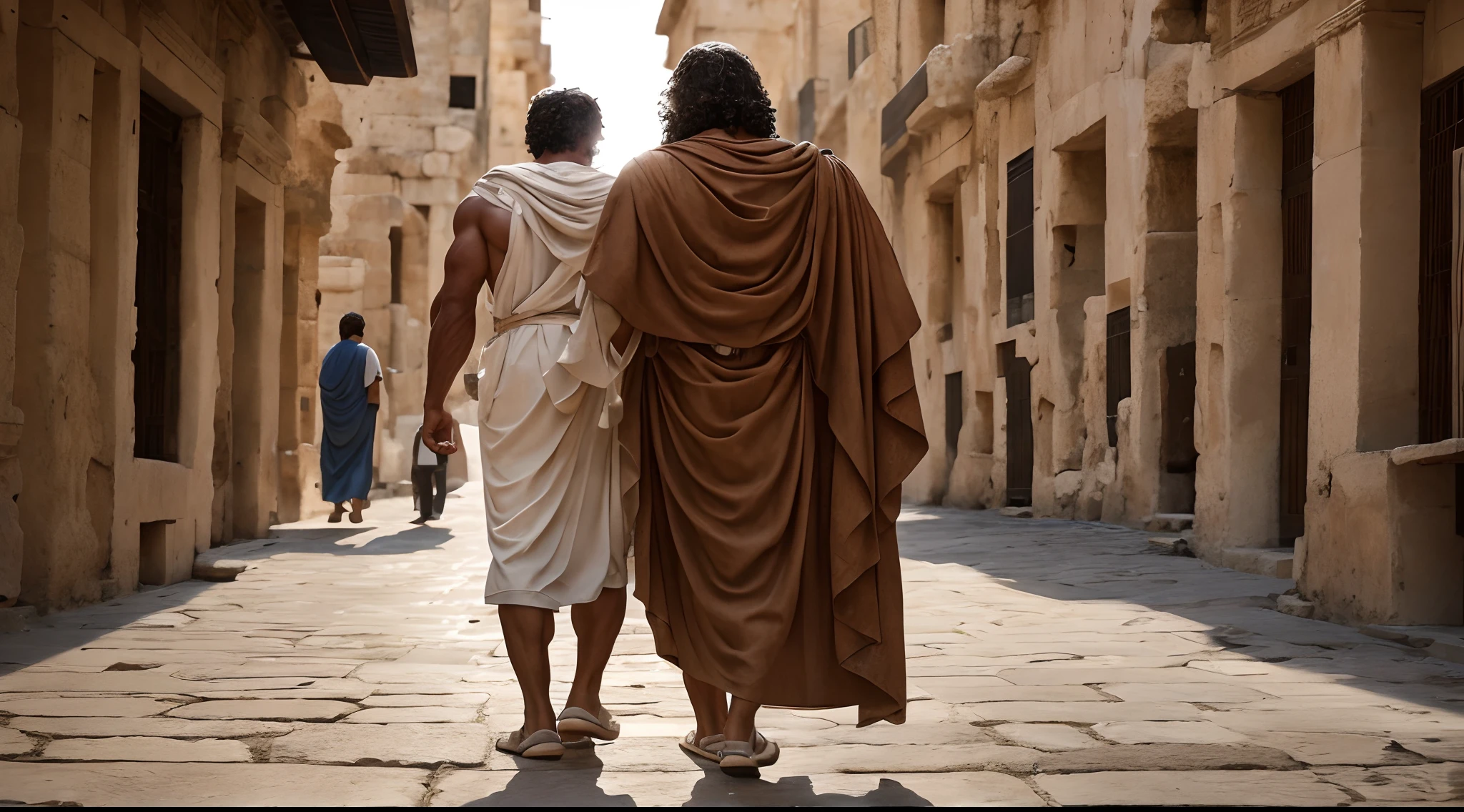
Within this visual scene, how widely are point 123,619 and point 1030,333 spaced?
9.99 m

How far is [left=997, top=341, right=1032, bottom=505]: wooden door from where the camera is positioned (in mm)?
14883

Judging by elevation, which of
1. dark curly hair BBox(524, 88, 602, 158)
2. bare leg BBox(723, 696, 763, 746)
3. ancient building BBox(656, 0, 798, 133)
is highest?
ancient building BBox(656, 0, 798, 133)

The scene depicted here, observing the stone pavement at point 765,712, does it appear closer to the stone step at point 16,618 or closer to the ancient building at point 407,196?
the stone step at point 16,618

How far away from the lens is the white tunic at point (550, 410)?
3715mm

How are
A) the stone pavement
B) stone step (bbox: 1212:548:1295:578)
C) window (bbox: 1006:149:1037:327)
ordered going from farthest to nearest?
window (bbox: 1006:149:1037:327)
stone step (bbox: 1212:548:1295:578)
the stone pavement

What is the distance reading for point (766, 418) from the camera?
141 inches

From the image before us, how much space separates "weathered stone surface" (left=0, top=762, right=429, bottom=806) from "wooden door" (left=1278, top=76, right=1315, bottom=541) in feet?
21.2

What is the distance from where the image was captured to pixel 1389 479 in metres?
6.02

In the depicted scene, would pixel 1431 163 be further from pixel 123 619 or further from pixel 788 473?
pixel 123 619

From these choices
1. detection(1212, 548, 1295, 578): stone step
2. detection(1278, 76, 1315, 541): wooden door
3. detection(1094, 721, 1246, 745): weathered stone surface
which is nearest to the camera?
detection(1094, 721, 1246, 745): weathered stone surface

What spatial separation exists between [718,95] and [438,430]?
1207 millimetres

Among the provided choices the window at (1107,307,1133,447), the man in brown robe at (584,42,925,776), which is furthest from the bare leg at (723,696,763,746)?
the window at (1107,307,1133,447)

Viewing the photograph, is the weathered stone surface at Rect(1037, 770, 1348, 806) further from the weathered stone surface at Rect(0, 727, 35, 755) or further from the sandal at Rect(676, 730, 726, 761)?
the weathered stone surface at Rect(0, 727, 35, 755)

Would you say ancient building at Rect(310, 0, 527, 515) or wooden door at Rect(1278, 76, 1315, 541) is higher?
ancient building at Rect(310, 0, 527, 515)
